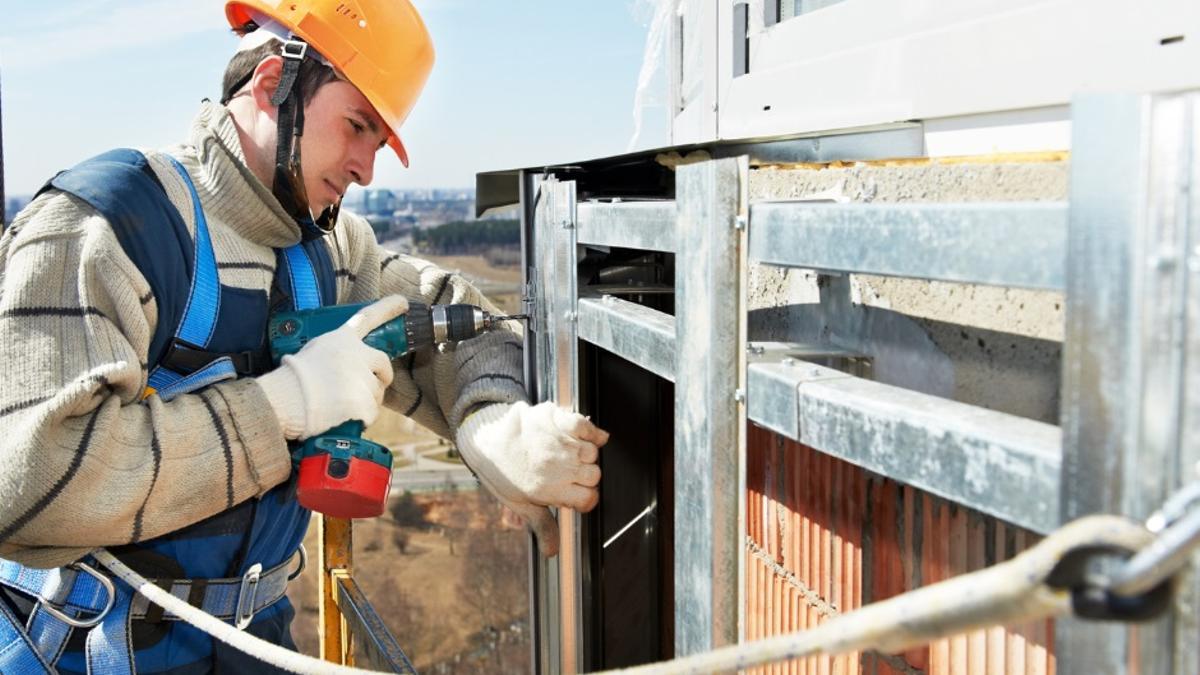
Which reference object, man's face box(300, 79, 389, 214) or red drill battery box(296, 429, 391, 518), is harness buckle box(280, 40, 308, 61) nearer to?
man's face box(300, 79, 389, 214)

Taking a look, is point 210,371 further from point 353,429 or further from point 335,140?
point 335,140

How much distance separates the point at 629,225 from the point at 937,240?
97 cm

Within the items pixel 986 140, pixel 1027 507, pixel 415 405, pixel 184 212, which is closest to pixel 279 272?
pixel 184 212

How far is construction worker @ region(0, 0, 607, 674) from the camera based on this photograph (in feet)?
7.20

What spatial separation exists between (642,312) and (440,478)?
3387 centimetres

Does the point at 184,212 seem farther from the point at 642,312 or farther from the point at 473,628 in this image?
the point at 473,628

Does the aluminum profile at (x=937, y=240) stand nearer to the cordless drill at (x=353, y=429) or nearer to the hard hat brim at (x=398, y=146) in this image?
the cordless drill at (x=353, y=429)

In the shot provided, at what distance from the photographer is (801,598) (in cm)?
184

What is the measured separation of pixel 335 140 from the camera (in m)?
2.81

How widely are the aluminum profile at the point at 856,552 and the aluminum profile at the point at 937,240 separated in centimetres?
44

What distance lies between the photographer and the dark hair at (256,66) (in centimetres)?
276

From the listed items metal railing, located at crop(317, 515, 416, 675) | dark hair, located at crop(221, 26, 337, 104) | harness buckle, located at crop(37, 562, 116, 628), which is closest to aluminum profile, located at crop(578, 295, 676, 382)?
dark hair, located at crop(221, 26, 337, 104)

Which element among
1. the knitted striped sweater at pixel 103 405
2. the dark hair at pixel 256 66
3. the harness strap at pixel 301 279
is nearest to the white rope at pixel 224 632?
the knitted striped sweater at pixel 103 405

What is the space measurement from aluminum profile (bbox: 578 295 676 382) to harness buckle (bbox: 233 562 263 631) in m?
1.18
